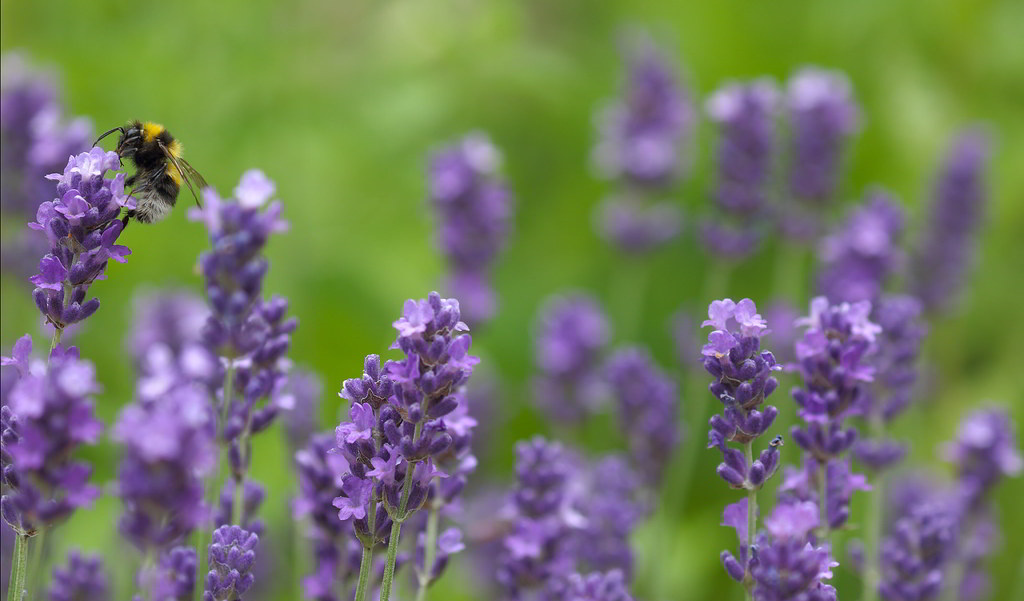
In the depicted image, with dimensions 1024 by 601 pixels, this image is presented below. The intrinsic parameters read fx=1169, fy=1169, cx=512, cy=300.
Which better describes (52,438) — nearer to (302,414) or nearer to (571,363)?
(302,414)

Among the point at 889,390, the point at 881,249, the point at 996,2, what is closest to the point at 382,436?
the point at 889,390

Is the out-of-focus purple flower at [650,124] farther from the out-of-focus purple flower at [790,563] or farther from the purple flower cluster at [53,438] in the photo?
the purple flower cluster at [53,438]

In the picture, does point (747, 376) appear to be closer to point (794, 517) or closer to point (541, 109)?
point (794, 517)

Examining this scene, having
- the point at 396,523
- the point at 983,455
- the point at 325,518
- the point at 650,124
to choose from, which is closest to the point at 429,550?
the point at 325,518

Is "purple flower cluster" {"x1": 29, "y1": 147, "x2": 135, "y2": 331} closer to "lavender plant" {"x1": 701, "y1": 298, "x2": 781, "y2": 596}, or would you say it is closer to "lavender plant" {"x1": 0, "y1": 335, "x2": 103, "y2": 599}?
"lavender plant" {"x1": 0, "y1": 335, "x2": 103, "y2": 599}

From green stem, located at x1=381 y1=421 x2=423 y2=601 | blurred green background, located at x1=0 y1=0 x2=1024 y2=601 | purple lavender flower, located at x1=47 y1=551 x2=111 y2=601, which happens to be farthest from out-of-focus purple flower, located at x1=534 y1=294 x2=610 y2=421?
green stem, located at x1=381 y1=421 x2=423 y2=601

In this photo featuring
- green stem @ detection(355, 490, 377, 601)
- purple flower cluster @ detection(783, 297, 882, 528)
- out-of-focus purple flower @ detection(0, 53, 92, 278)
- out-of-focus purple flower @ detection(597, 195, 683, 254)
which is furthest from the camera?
out-of-focus purple flower @ detection(597, 195, 683, 254)

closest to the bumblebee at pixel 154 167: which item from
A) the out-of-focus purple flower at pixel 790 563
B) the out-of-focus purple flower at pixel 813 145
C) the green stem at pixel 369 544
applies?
the green stem at pixel 369 544
